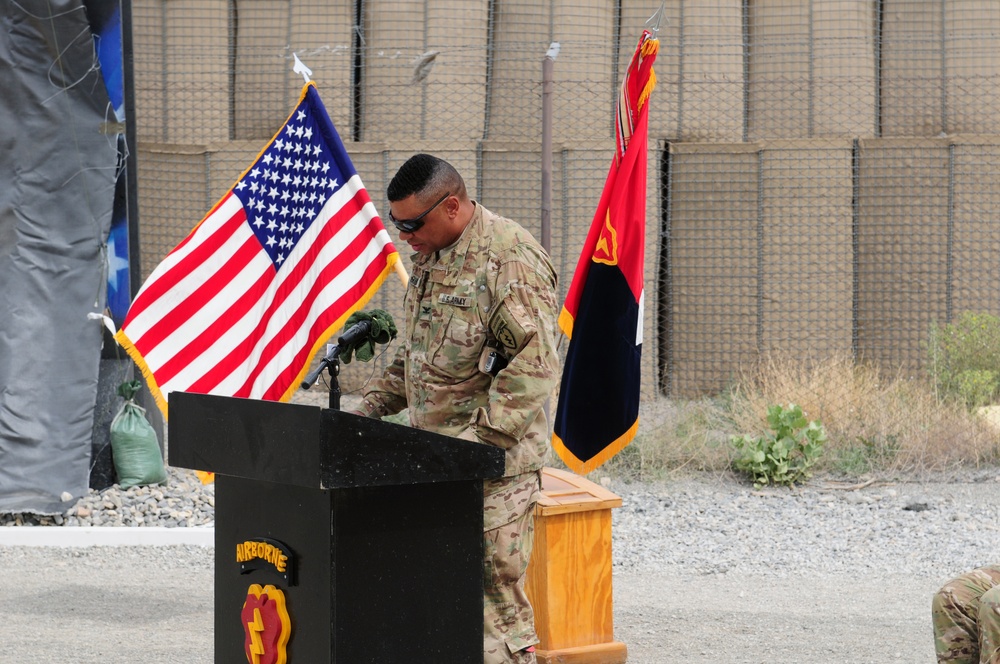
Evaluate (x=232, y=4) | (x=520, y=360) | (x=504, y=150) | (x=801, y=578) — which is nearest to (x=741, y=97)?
(x=504, y=150)

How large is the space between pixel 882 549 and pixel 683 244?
14.3 feet

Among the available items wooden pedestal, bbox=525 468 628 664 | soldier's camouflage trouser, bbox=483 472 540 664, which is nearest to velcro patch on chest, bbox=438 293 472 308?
soldier's camouflage trouser, bbox=483 472 540 664

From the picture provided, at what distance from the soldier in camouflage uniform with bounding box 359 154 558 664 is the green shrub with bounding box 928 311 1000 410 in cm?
648

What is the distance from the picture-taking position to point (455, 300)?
343 centimetres

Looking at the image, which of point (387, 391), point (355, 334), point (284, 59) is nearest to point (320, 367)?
point (355, 334)

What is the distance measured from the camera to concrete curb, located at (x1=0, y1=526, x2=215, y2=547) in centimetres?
684

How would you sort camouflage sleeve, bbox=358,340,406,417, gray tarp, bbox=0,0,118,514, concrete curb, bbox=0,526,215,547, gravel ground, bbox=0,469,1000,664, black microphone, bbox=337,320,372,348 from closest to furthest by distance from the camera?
black microphone, bbox=337,320,372,348 → camouflage sleeve, bbox=358,340,406,417 → gravel ground, bbox=0,469,1000,664 → concrete curb, bbox=0,526,215,547 → gray tarp, bbox=0,0,118,514

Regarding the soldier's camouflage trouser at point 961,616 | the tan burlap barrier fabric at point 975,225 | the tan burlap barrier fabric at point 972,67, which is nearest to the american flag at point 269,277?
the soldier's camouflage trouser at point 961,616

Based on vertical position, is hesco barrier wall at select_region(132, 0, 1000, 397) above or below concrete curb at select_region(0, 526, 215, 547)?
above

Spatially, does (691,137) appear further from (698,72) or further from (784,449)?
(784,449)

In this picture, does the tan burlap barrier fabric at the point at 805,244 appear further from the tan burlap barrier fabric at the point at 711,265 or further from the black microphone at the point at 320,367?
the black microphone at the point at 320,367

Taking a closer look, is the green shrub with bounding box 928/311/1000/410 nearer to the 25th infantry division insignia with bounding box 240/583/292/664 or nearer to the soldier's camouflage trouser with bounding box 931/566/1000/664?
the soldier's camouflage trouser with bounding box 931/566/1000/664

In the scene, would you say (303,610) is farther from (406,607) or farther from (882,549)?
(882,549)

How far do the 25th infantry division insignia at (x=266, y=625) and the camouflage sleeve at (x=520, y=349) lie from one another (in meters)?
0.71
